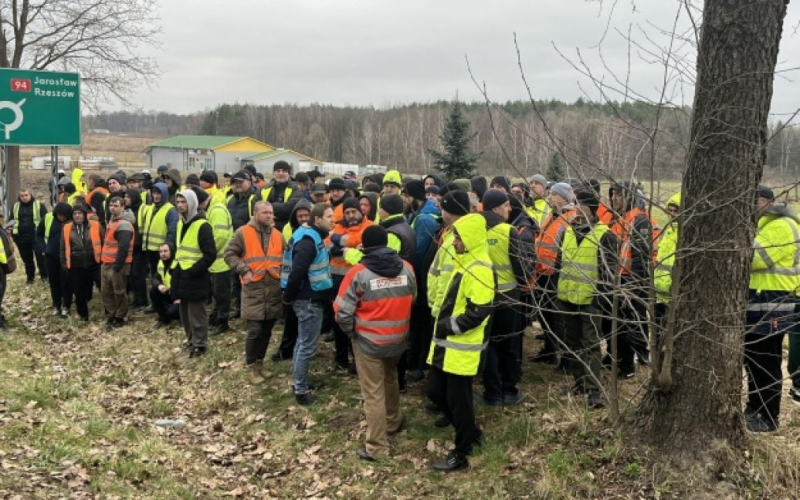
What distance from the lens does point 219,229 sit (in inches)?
368

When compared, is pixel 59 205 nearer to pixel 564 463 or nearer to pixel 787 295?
pixel 564 463

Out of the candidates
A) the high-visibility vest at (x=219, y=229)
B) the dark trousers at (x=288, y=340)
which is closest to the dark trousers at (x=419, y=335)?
the dark trousers at (x=288, y=340)

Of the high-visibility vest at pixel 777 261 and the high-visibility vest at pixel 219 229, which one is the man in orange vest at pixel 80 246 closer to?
the high-visibility vest at pixel 219 229

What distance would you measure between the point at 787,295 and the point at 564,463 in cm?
263

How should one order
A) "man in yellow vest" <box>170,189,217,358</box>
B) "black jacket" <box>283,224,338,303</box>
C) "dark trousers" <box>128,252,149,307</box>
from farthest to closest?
"dark trousers" <box>128,252,149,307</box>
"man in yellow vest" <box>170,189,217,358</box>
"black jacket" <box>283,224,338,303</box>

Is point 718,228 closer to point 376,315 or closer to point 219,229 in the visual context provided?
point 376,315

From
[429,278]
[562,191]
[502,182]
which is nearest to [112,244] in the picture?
[429,278]

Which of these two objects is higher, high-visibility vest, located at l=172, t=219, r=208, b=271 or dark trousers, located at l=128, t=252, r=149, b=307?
high-visibility vest, located at l=172, t=219, r=208, b=271

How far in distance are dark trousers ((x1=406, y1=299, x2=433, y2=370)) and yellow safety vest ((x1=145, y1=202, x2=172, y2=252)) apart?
5181mm

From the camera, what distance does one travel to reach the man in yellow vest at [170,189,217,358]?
8.45m

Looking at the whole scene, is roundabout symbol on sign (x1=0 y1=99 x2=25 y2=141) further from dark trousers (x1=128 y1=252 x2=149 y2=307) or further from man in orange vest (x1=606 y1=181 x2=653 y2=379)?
man in orange vest (x1=606 y1=181 x2=653 y2=379)

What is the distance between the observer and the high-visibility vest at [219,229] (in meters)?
9.32

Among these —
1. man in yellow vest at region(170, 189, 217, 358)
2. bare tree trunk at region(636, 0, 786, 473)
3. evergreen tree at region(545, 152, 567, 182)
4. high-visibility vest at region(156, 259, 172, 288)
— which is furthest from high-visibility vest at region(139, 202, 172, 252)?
bare tree trunk at region(636, 0, 786, 473)

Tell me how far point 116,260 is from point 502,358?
7207 mm
